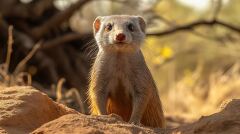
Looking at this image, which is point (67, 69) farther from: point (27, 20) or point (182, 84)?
point (182, 84)

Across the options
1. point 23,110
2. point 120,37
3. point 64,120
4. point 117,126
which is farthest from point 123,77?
point 64,120

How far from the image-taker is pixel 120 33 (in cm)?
505

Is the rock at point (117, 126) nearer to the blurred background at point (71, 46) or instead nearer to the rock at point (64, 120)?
the rock at point (64, 120)

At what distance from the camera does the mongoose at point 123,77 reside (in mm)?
Result: 5188

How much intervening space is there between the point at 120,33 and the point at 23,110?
118 cm

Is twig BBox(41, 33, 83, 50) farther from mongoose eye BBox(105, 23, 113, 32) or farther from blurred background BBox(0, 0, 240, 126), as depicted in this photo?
mongoose eye BBox(105, 23, 113, 32)

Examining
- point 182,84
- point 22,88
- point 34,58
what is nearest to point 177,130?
point 22,88

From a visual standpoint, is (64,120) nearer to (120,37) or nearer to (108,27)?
(120,37)

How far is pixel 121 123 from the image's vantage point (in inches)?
159

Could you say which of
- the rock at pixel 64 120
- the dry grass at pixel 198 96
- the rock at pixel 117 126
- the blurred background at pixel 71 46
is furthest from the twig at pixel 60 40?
the rock at pixel 117 126

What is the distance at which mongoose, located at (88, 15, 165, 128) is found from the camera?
5.19m

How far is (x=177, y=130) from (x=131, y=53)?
1.44m

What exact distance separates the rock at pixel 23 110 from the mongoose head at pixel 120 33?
2.88ft

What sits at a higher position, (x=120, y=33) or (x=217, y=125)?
(x=120, y=33)
